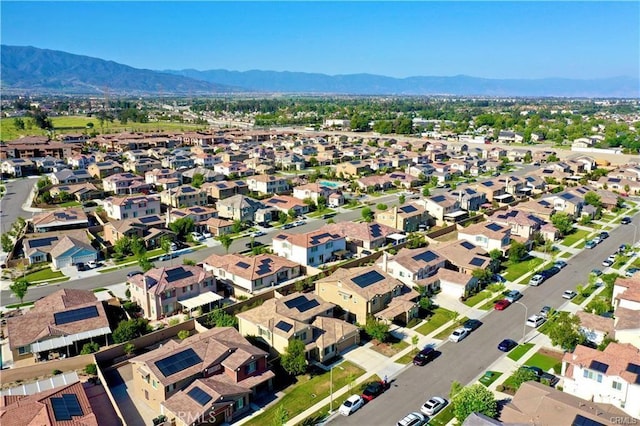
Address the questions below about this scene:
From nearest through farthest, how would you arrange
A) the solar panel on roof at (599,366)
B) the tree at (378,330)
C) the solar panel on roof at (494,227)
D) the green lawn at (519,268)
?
the solar panel on roof at (599,366) < the tree at (378,330) < the green lawn at (519,268) < the solar panel on roof at (494,227)

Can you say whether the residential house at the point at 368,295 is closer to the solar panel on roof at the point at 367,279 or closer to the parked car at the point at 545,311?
the solar panel on roof at the point at 367,279

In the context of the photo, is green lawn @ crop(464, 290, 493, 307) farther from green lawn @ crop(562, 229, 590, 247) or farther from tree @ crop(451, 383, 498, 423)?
green lawn @ crop(562, 229, 590, 247)

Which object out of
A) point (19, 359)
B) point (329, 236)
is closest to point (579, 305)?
point (329, 236)

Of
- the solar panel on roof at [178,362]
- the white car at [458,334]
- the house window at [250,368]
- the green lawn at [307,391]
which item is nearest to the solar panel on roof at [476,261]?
the white car at [458,334]

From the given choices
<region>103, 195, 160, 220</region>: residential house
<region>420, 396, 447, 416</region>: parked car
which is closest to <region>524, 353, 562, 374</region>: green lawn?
<region>420, 396, 447, 416</region>: parked car

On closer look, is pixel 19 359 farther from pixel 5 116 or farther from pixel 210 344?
pixel 5 116
